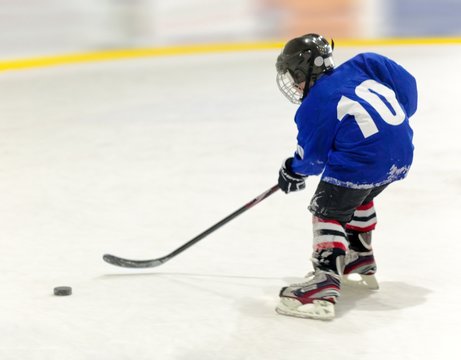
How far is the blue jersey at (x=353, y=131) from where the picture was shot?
239cm

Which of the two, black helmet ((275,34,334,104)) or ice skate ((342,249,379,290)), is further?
ice skate ((342,249,379,290))

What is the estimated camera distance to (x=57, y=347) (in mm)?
2273

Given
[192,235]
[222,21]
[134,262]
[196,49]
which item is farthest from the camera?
[222,21]

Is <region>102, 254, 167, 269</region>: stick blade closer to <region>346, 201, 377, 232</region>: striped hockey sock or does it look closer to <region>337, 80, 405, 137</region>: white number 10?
<region>346, 201, 377, 232</region>: striped hockey sock

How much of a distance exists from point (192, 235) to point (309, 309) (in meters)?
0.93

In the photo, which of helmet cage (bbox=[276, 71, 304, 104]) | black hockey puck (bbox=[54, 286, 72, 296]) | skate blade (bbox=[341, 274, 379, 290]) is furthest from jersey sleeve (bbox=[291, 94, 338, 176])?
black hockey puck (bbox=[54, 286, 72, 296])

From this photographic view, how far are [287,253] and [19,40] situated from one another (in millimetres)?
5230

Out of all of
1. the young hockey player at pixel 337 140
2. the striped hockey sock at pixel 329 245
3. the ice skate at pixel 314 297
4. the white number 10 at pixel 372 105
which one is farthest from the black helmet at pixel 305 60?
the ice skate at pixel 314 297

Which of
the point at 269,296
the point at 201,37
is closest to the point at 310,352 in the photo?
the point at 269,296

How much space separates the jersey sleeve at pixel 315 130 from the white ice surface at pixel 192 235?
426 millimetres

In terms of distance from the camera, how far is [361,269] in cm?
267

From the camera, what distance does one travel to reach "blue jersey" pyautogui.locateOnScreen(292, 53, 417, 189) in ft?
7.84

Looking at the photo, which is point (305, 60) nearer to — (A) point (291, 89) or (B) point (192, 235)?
(A) point (291, 89)

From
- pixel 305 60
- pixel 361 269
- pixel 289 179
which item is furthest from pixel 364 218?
pixel 305 60
